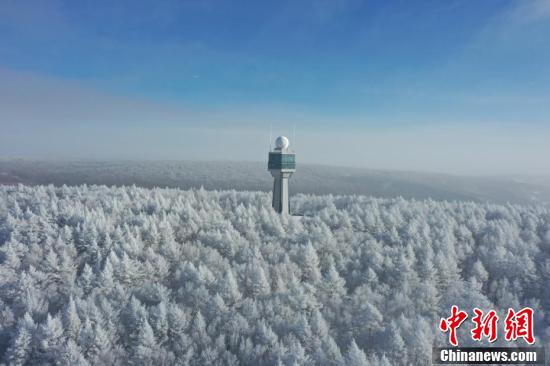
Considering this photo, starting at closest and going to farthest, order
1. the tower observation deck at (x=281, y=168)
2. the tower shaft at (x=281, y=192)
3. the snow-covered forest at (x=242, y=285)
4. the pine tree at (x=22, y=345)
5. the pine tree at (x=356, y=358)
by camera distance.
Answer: the pine tree at (x=356, y=358), the pine tree at (x=22, y=345), the snow-covered forest at (x=242, y=285), the tower observation deck at (x=281, y=168), the tower shaft at (x=281, y=192)

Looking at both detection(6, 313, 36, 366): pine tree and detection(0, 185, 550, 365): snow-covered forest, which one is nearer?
detection(6, 313, 36, 366): pine tree

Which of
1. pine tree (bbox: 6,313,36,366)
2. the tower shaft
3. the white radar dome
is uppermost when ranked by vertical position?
the white radar dome

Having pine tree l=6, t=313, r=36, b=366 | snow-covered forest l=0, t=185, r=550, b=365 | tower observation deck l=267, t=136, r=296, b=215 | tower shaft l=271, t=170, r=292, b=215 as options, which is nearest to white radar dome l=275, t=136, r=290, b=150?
tower observation deck l=267, t=136, r=296, b=215

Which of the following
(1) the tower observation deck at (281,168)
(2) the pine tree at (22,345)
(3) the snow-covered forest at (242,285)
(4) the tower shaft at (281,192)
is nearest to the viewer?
(2) the pine tree at (22,345)

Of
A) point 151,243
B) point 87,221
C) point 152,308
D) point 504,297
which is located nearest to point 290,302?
point 152,308

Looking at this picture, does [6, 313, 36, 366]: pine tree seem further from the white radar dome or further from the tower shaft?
the white radar dome

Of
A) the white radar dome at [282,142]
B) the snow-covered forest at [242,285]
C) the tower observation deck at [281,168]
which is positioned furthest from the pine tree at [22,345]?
the white radar dome at [282,142]

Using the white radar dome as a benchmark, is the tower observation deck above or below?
below

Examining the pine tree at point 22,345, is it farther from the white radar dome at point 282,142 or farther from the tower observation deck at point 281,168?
the white radar dome at point 282,142
